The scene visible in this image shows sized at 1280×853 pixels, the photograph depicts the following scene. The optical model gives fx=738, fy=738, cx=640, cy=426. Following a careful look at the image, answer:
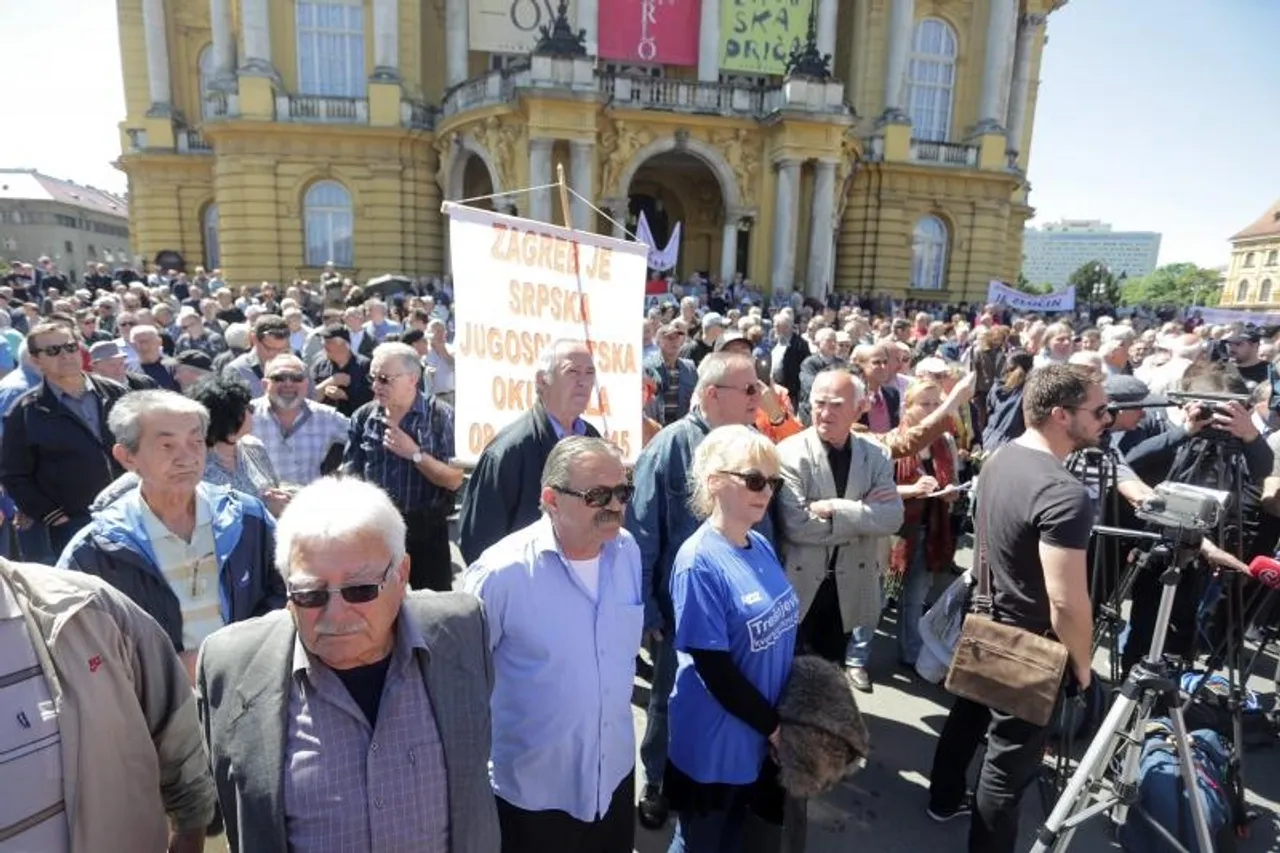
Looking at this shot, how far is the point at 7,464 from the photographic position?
3.97 metres

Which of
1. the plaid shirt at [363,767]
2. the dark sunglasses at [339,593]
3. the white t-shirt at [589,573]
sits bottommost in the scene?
the plaid shirt at [363,767]

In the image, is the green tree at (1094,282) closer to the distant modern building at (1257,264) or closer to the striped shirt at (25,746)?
the distant modern building at (1257,264)

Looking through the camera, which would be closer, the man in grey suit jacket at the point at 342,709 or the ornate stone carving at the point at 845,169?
the man in grey suit jacket at the point at 342,709

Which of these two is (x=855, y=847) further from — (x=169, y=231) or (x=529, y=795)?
(x=169, y=231)

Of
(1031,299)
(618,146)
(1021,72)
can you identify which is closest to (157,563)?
(618,146)

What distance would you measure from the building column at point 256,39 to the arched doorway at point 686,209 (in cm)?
1208

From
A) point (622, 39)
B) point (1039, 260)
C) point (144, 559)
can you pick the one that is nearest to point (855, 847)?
point (144, 559)

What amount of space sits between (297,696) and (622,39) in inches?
953

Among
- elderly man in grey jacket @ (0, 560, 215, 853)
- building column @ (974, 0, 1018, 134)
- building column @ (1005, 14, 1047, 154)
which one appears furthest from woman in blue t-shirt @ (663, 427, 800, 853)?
building column @ (1005, 14, 1047, 154)

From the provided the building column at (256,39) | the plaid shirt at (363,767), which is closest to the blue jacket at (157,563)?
the plaid shirt at (363,767)

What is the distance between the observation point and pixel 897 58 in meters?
24.8

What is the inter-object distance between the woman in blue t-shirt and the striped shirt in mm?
1571

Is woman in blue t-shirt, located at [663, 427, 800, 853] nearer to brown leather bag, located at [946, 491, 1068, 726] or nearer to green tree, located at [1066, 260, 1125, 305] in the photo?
brown leather bag, located at [946, 491, 1068, 726]

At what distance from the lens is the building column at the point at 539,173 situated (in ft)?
62.6
